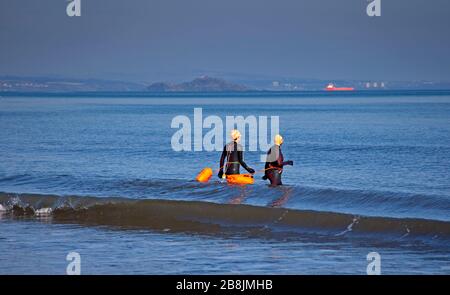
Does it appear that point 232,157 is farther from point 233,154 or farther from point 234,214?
point 234,214

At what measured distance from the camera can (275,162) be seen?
71.0 ft

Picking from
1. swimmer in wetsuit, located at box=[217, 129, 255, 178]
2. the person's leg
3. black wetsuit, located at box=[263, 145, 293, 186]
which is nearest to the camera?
black wetsuit, located at box=[263, 145, 293, 186]

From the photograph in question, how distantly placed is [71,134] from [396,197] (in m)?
32.7

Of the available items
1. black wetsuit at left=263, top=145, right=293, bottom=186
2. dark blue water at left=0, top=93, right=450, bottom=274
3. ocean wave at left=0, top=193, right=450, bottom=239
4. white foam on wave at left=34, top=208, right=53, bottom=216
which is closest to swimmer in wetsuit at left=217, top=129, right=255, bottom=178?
black wetsuit at left=263, top=145, right=293, bottom=186

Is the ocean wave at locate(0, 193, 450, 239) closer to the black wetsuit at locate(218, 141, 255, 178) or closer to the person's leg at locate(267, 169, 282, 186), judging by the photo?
the black wetsuit at locate(218, 141, 255, 178)

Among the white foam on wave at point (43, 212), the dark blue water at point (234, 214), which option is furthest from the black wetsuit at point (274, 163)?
the white foam on wave at point (43, 212)

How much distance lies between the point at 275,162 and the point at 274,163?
7cm

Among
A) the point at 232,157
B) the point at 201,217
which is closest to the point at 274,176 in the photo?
the point at 232,157

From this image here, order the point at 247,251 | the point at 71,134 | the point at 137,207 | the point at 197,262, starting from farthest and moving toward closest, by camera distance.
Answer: the point at 71,134 < the point at 137,207 < the point at 247,251 < the point at 197,262

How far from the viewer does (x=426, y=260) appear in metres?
14.8

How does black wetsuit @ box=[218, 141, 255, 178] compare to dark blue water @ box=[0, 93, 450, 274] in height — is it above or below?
above

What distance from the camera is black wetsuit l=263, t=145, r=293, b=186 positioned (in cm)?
2136
